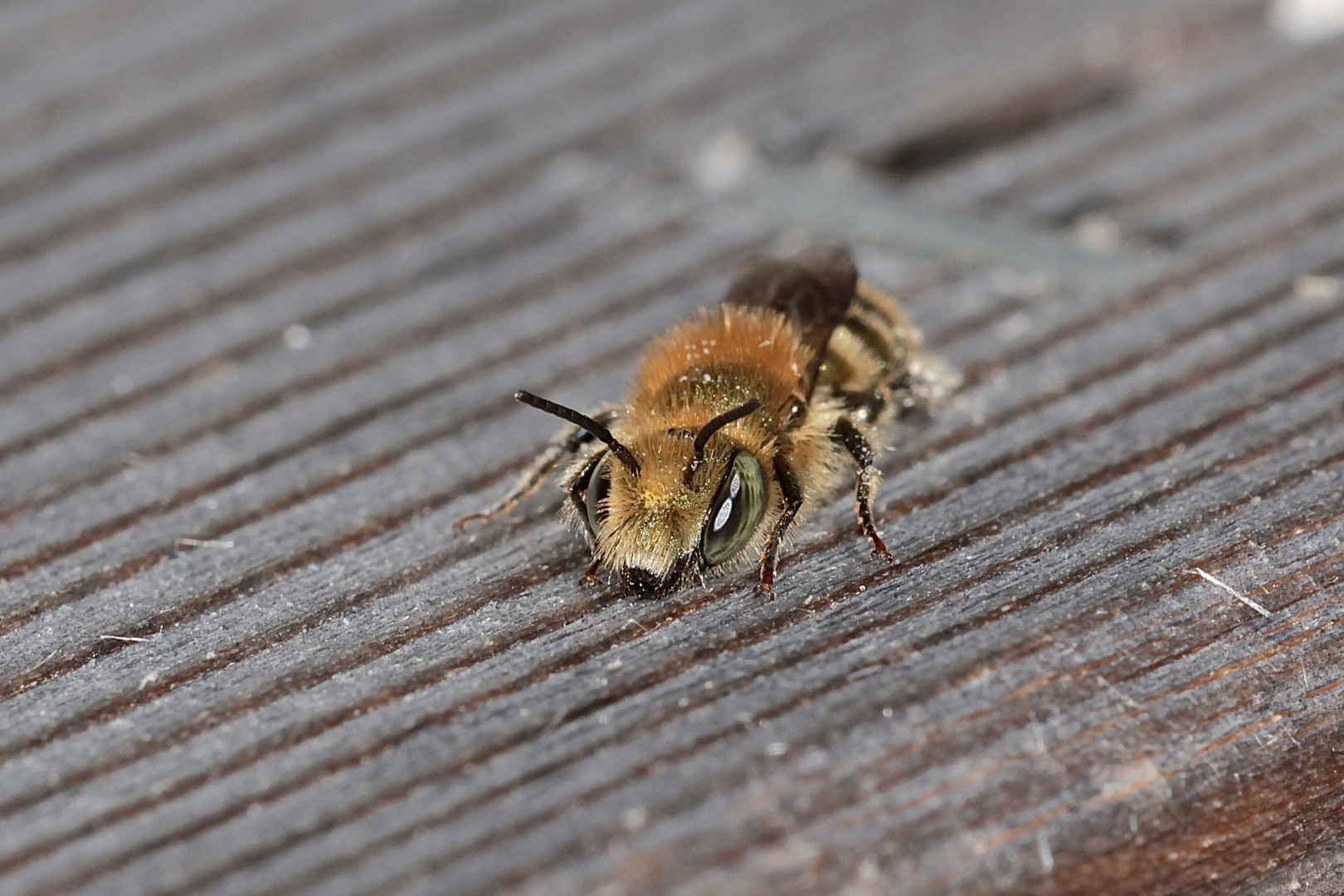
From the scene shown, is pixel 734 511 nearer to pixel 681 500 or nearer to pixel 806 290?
pixel 681 500

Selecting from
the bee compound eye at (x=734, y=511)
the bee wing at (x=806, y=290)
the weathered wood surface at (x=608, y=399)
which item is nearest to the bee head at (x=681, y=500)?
the bee compound eye at (x=734, y=511)

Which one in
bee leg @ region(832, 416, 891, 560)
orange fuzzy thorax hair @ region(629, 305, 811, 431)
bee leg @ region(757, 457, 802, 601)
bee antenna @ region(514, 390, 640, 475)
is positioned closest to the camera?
bee leg @ region(757, 457, 802, 601)

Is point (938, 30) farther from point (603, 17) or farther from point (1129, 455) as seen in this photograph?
point (1129, 455)

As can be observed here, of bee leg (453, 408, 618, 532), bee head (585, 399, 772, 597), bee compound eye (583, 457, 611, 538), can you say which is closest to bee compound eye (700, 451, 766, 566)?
bee head (585, 399, 772, 597)

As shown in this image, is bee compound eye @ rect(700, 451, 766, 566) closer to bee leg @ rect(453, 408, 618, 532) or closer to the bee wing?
bee leg @ rect(453, 408, 618, 532)

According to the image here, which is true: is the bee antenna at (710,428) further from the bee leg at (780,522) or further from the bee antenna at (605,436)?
the bee leg at (780,522)

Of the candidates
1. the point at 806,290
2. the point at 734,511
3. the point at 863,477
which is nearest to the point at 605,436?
the point at 734,511

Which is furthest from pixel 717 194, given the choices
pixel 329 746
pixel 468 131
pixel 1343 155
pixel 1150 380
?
pixel 329 746

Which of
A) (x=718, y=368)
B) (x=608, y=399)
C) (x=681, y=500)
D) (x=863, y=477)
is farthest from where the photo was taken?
(x=608, y=399)

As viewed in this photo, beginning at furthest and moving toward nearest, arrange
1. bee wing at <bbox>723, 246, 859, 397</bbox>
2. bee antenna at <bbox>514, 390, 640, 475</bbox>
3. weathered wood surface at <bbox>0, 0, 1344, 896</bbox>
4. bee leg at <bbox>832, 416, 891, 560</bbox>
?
bee wing at <bbox>723, 246, 859, 397</bbox>, bee antenna at <bbox>514, 390, 640, 475</bbox>, bee leg at <bbox>832, 416, 891, 560</bbox>, weathered wood surface at <bbox>0, 0, 1344, 896</bbox>
